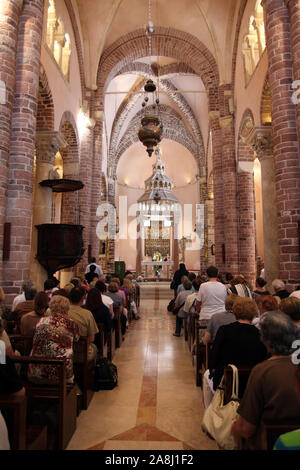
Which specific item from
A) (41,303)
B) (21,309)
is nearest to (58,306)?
(41,303)

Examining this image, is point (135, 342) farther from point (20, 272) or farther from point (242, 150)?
point (242, 150)

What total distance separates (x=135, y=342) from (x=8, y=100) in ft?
17.1

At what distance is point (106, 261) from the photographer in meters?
18.6

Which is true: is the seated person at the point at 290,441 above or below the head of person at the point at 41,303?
below

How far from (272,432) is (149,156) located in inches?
331

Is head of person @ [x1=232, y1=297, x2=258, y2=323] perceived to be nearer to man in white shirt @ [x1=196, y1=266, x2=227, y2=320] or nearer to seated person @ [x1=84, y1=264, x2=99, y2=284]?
man in white shirt @ [x1=196, y1=266, x2=227, y2=320]

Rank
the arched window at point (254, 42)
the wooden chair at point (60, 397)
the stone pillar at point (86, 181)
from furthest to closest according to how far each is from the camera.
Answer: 1. the stone pillar at point (86, 181)
2. the arched window at point (254, 42)
3. the wooden chair at point (60, 397)

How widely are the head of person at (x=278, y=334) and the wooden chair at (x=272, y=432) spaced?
14.5 inches

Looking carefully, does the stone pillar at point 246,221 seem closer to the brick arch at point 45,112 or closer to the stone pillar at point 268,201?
the stone pillar at point 268,201

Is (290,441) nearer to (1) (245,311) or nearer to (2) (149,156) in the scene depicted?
(1) (245,311)

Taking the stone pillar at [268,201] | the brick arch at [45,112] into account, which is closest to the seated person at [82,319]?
the stone pillar at [268,201]

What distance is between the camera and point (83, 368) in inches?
136

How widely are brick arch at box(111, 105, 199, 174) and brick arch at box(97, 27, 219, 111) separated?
25.1 ft

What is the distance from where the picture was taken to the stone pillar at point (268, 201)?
7.59 metres
